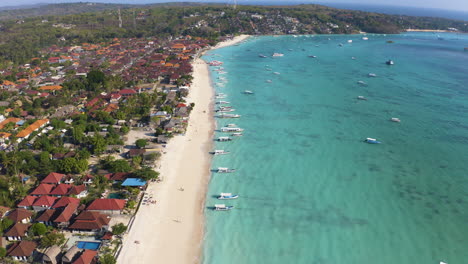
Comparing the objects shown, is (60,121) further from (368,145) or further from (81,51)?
(81,51)

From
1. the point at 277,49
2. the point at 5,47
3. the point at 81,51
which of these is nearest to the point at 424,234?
the point at 277,49

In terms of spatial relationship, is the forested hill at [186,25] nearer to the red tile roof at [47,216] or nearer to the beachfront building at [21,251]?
the red tile roof at [47,216]

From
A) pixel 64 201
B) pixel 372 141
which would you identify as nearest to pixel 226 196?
pixel 64 201

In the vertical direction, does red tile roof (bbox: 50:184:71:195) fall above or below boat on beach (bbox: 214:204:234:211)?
above

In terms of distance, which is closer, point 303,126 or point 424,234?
point 424,234

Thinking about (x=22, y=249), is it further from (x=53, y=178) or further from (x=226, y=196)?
(x=226, y=196)

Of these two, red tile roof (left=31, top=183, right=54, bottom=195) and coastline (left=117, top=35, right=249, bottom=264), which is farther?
red tile roof (left=31, top=183, right=54, bottom=195)

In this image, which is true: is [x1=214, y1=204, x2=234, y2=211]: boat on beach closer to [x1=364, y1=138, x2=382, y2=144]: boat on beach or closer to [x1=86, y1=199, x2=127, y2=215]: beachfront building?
[x1=86, y1=199, x2=127, y2=215]: beachfront building

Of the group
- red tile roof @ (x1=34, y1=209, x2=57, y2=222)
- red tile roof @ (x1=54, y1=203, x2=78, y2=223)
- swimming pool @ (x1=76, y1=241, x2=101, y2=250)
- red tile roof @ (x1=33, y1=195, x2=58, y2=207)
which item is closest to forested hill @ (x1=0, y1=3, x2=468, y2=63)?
red tile roof @ (x1=33, y1=195, x2=58, y2=207)
